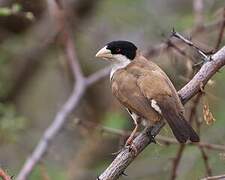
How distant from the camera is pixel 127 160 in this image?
354cm

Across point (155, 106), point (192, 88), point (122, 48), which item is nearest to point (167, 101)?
point (155, 106)

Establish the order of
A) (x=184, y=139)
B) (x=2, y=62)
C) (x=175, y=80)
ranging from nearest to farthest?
(x=184, y=139) → (x=2, y=62) → (x=175, y=80)

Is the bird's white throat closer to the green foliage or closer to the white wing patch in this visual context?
the white wing patch

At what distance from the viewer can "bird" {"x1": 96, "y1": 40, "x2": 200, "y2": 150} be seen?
13.0 feet

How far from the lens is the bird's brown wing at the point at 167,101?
12.8ft

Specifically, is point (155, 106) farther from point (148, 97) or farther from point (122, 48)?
point (122, 48)

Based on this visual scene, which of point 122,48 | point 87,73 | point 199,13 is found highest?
point 122,48

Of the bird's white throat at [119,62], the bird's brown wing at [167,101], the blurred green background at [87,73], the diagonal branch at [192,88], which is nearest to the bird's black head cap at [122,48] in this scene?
the bird's white throat at [119,62]

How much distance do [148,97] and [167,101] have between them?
138 mm

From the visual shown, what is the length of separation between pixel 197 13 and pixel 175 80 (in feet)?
3.69

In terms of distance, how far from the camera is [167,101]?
4.02 meters

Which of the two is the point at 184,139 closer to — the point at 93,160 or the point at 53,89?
the point at 93,160

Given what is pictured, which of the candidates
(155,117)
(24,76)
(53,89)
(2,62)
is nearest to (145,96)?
(155,117)

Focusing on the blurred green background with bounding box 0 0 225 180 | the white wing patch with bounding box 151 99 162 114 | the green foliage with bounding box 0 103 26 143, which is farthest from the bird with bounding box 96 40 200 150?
the green foliage with bounding box 0 103 26 143
